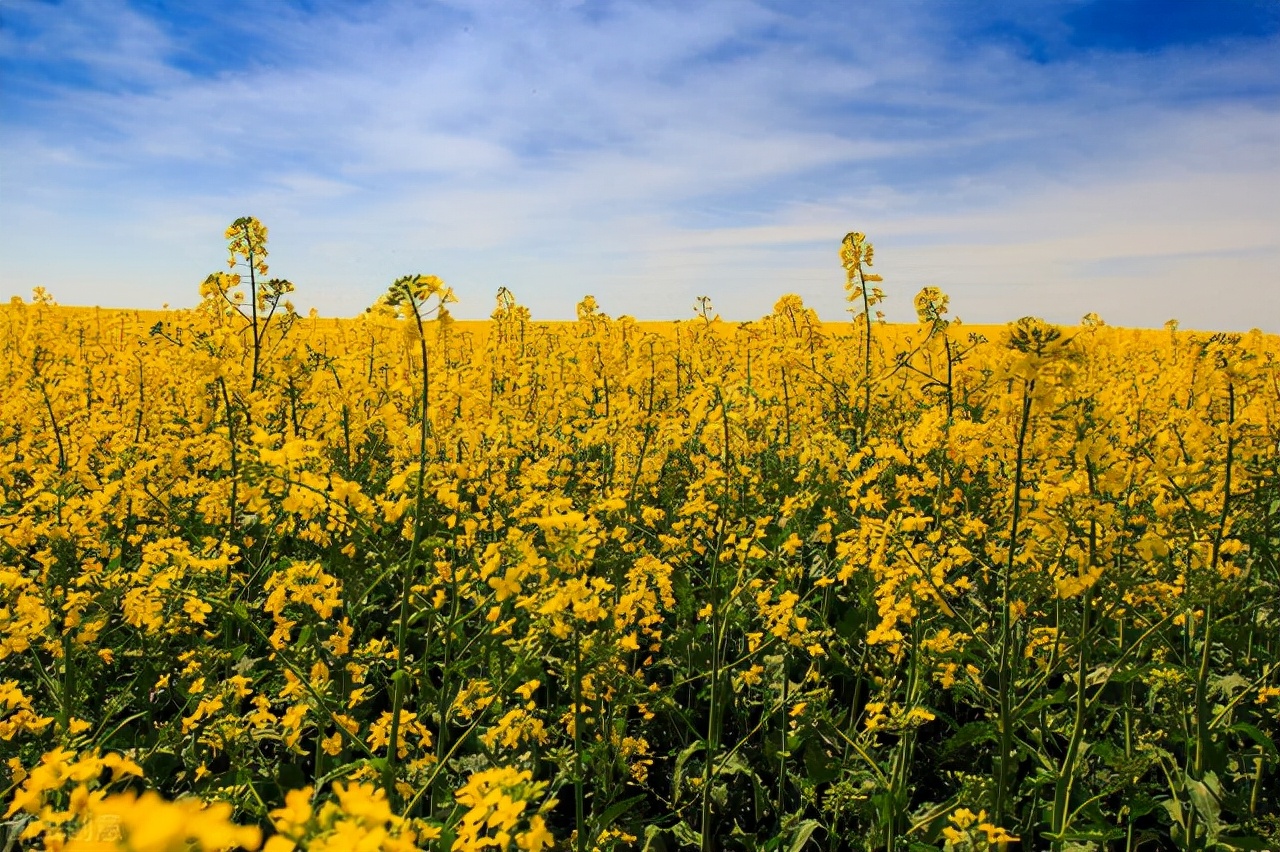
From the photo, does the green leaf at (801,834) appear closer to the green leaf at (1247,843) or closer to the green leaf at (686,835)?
the green leaf at (686,835)

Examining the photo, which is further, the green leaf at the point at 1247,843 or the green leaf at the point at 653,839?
the green leaf at the point at 653,839

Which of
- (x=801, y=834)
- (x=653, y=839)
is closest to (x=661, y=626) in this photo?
(x=653, y=839)

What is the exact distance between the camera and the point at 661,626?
203 inches

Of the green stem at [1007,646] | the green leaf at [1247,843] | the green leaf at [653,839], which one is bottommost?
the green leaf at [653,839]

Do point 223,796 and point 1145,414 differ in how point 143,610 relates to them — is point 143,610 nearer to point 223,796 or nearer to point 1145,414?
point 223,796

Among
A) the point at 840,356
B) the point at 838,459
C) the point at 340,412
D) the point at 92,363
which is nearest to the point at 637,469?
the point at 838,459

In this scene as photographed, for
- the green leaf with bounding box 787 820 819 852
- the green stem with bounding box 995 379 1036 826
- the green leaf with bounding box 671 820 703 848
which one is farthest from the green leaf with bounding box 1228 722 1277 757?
the green leaf with bounding box 671 820 703 848

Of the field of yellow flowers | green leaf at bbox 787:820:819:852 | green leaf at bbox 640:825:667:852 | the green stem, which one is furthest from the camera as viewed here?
green leaf at bbox 640:825:667:852

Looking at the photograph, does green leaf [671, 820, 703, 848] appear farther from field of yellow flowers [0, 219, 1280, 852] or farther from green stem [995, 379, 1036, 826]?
green stem [995, 379, 1036, 826]

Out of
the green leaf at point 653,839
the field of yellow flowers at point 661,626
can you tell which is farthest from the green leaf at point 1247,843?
the green leaf at point 653,839

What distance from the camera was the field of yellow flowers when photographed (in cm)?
279

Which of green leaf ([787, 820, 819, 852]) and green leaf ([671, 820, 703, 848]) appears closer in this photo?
green leaf ([787, 820, 819, 852])

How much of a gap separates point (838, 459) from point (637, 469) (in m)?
1.27

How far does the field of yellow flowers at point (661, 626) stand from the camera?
279 centimetres
